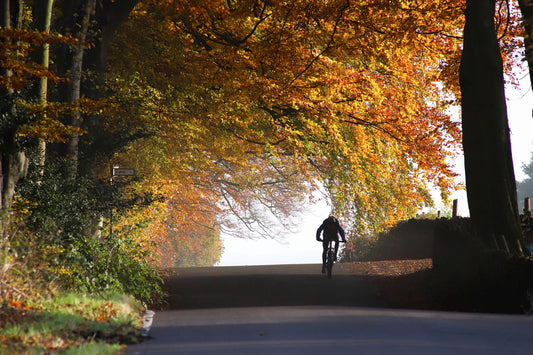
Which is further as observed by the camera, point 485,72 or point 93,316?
point 485,72

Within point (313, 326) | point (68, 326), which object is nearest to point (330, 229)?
Result: point (313, 326)

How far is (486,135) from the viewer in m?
15.1

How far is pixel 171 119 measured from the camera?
2364 cm

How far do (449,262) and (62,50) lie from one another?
35.9 feet

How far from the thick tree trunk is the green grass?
7.99 m

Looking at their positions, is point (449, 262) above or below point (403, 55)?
below

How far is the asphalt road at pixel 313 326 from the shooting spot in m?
8.02

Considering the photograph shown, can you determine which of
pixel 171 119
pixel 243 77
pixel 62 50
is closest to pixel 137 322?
pixel 62 50

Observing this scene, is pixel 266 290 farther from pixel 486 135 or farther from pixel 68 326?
pixel 68 326

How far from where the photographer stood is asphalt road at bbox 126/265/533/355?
802cm

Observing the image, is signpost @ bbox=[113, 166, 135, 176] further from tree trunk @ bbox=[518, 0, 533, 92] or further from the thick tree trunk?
tree trunk @ bbox=[518, 0, 533, 92]

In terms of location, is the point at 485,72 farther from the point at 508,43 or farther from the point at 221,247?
the point at 221,247

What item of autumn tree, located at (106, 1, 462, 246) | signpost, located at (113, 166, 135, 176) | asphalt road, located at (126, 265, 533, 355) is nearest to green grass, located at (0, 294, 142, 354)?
asphalt road, located at (126, 265, 533, 355)

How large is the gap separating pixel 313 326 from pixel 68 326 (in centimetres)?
351
